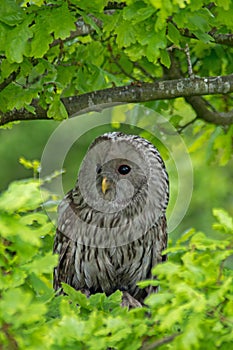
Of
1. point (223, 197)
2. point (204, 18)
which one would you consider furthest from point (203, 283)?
point (223, 197)

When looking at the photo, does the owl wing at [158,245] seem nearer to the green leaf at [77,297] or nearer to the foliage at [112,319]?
the green leaf at [77,297]

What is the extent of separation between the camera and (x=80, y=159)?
924 cm

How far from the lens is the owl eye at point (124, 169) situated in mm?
4898

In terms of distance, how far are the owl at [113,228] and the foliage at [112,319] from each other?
206 cm

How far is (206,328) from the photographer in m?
2.66

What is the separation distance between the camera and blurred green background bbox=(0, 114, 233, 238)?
9092 mm

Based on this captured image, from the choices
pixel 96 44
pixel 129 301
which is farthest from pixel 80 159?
pixel 129 301

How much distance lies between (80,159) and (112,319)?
21.5 ft

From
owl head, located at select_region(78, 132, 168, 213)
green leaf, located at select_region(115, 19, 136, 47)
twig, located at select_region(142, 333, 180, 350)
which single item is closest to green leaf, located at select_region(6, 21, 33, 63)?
green leaf, located at select_region(115, 19, 136, 47)

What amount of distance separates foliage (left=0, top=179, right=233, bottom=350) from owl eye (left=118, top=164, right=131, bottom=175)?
6.71 ft

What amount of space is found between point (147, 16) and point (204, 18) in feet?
1.61

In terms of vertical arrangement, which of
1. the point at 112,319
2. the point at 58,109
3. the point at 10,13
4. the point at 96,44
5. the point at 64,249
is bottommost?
the point at 112,319

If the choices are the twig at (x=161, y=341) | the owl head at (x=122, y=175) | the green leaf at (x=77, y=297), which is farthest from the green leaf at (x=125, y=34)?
the twig at (x=161, y=341)

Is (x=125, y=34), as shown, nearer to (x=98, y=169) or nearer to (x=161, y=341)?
(x=98, y=169)
